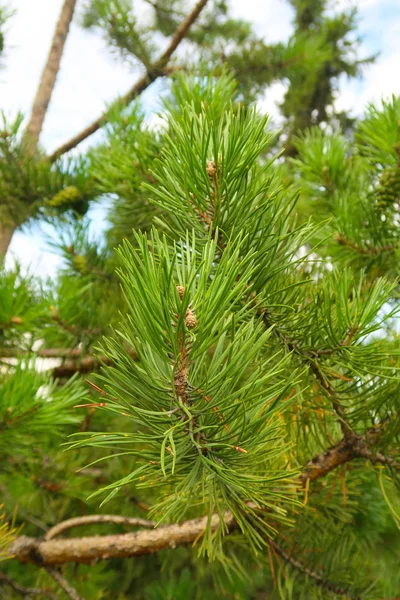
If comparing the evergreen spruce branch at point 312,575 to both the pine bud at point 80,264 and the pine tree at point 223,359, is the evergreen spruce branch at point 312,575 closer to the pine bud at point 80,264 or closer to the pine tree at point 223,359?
the pine tree at point 223,359

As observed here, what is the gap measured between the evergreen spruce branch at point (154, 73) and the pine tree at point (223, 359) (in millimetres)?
484

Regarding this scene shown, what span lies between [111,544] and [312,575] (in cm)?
23

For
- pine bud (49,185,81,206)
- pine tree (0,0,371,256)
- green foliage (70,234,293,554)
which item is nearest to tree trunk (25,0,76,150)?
pine tree (0,0,371,256)

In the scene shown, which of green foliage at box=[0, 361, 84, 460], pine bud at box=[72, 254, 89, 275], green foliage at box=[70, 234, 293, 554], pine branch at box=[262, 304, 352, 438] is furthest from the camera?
pine bud at box=[72, 254, 89, 275]

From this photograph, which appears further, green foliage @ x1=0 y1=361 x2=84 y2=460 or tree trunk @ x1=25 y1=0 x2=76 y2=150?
tree trunk @ x1=25 y1=0 x2=76 y2=150

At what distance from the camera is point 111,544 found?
58 centimetres

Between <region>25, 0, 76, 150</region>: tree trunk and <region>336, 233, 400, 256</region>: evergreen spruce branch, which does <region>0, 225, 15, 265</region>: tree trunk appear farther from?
<region>336, 233, 400, 256</region>: evergreen spruce branch

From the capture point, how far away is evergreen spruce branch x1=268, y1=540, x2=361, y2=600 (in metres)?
0.57

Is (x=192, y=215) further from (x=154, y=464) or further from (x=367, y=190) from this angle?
(x=367, y=190)

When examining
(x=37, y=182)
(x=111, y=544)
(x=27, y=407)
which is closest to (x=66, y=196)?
(x=37, y=182)

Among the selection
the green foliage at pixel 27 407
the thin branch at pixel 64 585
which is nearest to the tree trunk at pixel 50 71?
the green foliage at pixel 27 407

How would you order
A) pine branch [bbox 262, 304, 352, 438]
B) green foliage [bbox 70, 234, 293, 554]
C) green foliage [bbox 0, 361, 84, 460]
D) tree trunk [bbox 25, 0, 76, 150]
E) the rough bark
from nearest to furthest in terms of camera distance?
green foliage [bbox 70, 234, 293, 554] < pine branch [bbox 262, 304, 352, 438] < green foliage [bbox 0, 361, 84, 460] < the rough bark < tree trunk [bbox 25, 0, 76, 150]

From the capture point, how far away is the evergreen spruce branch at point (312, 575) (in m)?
0.57

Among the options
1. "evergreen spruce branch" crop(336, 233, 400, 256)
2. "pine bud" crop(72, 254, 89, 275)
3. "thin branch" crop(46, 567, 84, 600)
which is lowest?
"thin branch" crop(46, 567, 84, 600)
